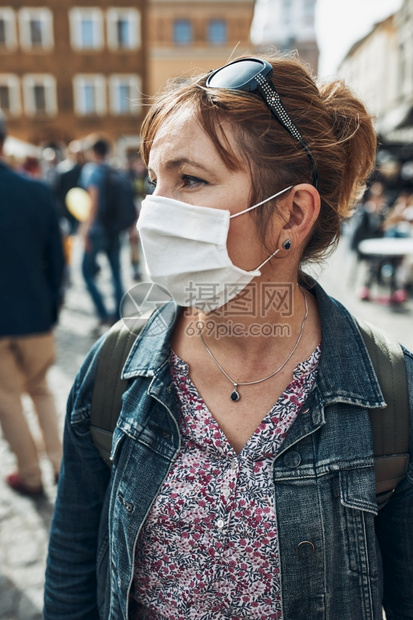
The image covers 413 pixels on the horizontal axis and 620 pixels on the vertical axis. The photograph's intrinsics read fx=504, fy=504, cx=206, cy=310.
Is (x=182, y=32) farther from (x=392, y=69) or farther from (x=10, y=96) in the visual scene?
(x=392, y=69)

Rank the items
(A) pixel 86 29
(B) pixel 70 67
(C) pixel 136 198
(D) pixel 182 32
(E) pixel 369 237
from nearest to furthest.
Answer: (E) pixel 369 237 < (C) pixel 136 198 < (A) pixel 86 29 < (B) pixel 70 67 < (D) pixel 182 32

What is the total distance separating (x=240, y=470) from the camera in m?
1.16

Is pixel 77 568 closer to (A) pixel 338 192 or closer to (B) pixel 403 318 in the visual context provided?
(A) pixel 338 192

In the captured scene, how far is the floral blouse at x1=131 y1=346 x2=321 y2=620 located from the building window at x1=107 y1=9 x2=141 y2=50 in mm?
33516

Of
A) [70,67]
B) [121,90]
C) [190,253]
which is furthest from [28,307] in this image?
[70,67]

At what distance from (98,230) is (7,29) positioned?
30670mm

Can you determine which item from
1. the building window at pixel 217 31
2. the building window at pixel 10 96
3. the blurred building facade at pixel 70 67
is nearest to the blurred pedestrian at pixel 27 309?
the blurred building facade at pixel 70 67

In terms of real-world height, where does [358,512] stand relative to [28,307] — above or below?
above

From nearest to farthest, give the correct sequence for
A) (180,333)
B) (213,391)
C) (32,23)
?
(213,391) < (180,333) < (32,23)

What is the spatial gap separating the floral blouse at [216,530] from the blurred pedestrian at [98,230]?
15.6 ft

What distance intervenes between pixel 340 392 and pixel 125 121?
32.5m

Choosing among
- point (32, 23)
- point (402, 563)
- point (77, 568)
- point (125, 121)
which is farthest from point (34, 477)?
point (32, 23)

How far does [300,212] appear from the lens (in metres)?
1.25

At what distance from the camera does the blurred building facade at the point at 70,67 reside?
29594 mm
